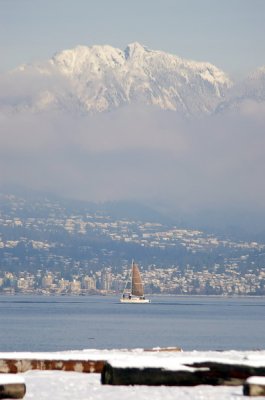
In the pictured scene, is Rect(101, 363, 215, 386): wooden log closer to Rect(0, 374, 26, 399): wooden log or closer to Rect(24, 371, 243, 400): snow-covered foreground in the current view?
Rect(24, 371, 243, 400): snow-covered foreground

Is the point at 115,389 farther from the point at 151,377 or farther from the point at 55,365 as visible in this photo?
the point at 55,365

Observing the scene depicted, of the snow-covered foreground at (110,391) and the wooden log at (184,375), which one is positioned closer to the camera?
the snow-covered foreground at (110,391)

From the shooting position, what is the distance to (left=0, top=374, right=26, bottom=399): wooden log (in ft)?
79.2

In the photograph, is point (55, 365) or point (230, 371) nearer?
point (230, 371)

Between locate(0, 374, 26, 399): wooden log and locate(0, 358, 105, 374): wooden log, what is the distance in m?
5.12

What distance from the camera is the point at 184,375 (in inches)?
1033

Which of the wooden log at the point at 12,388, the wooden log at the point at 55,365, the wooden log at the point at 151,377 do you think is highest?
the wooden log at the point at 55,365

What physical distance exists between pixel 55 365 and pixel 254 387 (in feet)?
21.8

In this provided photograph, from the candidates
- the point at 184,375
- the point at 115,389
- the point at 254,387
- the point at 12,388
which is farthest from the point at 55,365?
the point at 254,387

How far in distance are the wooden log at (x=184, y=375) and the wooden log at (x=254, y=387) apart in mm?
1831

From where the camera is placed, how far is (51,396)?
82.6 ft

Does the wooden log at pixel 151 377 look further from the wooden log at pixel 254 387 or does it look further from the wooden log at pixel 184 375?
the wooden log at pixel 254 387

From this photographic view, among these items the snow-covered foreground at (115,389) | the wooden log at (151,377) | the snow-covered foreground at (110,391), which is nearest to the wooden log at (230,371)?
the snow-covered foreground at (115,389)

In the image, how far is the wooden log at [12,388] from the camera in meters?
24.1
